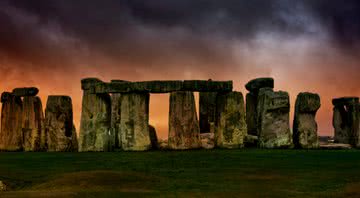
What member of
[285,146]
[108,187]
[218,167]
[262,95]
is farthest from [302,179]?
[262,95]

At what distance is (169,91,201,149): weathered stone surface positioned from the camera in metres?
23.3

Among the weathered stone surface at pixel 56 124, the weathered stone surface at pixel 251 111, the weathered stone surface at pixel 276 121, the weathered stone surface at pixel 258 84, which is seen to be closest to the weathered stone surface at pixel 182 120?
the weathered stone surface at pixel 276 121

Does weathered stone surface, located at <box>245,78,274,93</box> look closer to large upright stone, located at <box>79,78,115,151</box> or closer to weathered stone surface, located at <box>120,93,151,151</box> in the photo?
weathered stone surface, located at <box>120,93,151,151</box>

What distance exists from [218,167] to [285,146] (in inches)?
327

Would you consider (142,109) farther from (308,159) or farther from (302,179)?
(302,179)

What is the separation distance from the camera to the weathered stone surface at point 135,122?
23.4 m

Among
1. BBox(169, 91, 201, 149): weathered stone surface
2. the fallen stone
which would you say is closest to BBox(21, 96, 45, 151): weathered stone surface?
BBox(169, 91, 201, 149): weathered stone surface

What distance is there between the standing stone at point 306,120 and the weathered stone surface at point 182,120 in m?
4.31

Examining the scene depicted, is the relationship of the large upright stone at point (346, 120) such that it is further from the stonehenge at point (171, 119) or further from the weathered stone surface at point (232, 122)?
the weathered stone surface at point (232, 122)

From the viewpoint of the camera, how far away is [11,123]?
27.9 metres

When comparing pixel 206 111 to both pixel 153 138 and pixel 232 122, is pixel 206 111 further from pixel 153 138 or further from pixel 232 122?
pixel 232 122

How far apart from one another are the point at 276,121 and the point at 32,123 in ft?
37.3

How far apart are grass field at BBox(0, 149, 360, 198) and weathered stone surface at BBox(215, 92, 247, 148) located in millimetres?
4406

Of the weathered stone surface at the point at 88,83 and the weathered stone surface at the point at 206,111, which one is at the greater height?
the weathered stone surface at the point at 88,83
